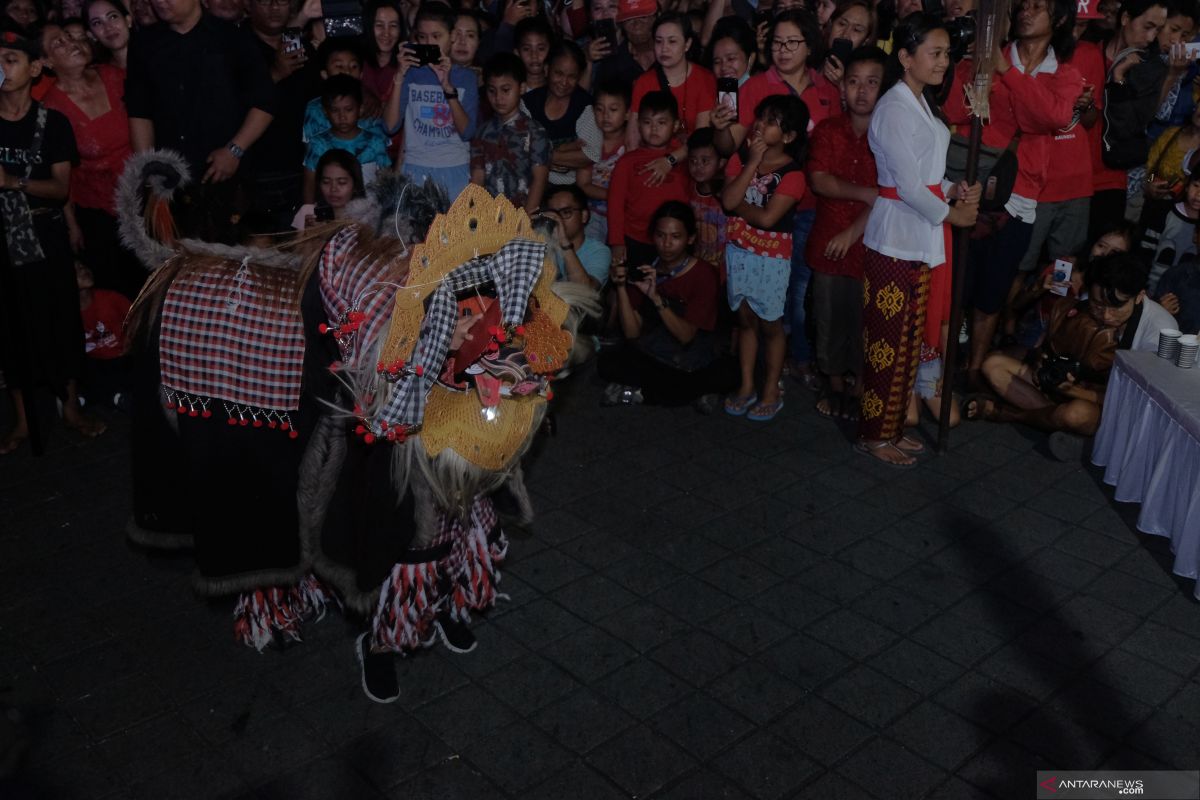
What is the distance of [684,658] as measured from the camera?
3.96 meters

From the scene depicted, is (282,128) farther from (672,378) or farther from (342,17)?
(672,378)

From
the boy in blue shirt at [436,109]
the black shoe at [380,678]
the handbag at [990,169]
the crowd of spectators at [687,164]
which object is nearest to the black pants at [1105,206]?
the crowd of spectators at [687,164]

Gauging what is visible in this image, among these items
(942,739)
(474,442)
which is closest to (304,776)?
(474,442)

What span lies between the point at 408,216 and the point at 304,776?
1.76 m

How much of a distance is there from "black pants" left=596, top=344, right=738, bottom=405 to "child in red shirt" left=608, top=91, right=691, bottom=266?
0.62m

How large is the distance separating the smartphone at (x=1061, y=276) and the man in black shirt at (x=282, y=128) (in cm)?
445

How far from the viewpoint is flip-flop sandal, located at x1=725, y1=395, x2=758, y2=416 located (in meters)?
6.21

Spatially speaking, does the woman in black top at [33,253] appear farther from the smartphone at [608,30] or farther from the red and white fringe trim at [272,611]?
the smartphone at [608,30]

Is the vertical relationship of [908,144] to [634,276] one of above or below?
above

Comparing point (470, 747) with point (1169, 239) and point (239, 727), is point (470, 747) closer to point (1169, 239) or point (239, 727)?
point (239, 727)

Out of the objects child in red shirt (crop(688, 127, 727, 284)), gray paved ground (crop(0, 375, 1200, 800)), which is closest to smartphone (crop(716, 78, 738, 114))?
child in red shirt (crop(688, 127, 727, 284))

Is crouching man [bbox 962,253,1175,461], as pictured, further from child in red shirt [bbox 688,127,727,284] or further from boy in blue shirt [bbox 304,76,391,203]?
boy in blue shirt [bbox 304,76,391,203]

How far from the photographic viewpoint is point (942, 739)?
353cm

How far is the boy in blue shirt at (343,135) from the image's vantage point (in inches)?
252
